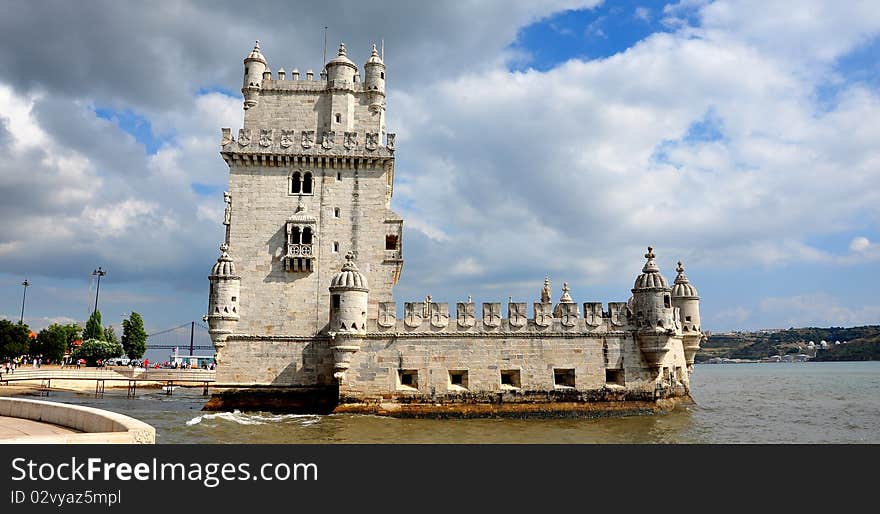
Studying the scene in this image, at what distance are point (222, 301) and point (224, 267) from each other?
67.1 inches

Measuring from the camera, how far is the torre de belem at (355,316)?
26.9 meters

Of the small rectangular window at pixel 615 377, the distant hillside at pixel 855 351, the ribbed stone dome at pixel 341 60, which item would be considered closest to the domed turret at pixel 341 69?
the ribbed stone dome at pixel 341 60

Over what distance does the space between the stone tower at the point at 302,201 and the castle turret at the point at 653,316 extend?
40.4 feet

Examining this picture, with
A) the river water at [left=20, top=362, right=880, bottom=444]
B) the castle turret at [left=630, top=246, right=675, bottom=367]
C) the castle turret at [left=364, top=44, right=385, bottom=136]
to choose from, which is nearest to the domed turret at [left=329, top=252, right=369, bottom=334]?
the river water at [left=20, top=362, right=880, bottom=444]

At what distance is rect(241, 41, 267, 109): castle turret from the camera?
1217 inches

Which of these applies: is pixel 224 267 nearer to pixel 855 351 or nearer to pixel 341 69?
pixel 341 69

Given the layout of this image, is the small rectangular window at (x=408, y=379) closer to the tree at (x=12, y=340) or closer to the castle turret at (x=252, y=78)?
the castle turret at (x=252, y=78)

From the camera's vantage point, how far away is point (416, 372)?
27.0 metres

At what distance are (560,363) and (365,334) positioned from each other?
9526 mm

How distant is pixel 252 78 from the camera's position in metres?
31.1

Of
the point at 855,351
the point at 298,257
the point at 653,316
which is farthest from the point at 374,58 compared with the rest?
the point at 855,351

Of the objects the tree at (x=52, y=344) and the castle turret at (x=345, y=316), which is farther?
the tree at (x=52, y=344)

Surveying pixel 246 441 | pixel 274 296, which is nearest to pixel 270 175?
pixel 274 296
